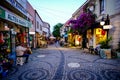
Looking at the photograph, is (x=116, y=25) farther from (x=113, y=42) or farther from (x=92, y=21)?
(x=92, y=21)

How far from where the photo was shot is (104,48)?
1191cm

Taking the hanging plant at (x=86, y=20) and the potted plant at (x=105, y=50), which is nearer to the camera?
the potted plant at (x=105, y=50)

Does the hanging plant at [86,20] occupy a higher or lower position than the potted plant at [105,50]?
higher

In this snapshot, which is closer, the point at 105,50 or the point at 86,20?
the point at 105,50

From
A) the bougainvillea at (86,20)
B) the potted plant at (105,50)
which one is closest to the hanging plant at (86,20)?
the bougainvillea at (86,20)

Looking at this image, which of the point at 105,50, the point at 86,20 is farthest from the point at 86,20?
the point at 105,50

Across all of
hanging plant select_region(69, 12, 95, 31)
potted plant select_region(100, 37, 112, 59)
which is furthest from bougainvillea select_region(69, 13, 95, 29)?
potted plant select_region(100, 37, 112, 59)

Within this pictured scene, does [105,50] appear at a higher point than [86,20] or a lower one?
lower

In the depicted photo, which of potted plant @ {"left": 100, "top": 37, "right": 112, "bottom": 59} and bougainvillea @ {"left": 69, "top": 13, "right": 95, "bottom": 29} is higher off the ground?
bougainvillea @ {"left": 69, "top": 13, "right": 95, "bottom": 29}

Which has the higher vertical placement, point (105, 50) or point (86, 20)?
point (86, 20)

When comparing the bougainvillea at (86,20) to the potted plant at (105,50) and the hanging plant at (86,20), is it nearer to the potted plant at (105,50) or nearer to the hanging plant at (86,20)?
the hanging plant at (86,20)

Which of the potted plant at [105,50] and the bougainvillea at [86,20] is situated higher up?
the bougainvillea at [86,20]

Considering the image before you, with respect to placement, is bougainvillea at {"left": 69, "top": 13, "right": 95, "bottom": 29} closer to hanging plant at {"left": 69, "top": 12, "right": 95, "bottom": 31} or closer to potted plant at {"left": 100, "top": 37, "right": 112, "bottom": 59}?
hanging plant at {"left": 69, "top": 12, "right": 95, "bottom": 31}

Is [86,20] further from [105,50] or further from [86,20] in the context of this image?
[105,50]
